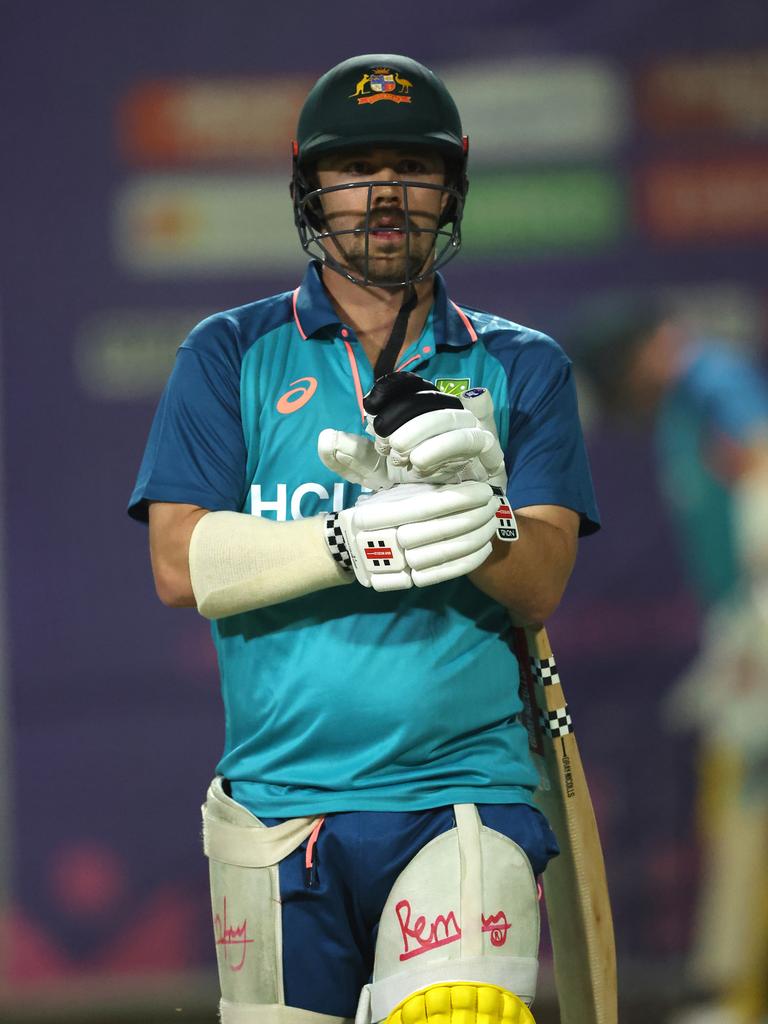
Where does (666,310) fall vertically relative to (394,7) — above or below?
below

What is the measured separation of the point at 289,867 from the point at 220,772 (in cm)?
18

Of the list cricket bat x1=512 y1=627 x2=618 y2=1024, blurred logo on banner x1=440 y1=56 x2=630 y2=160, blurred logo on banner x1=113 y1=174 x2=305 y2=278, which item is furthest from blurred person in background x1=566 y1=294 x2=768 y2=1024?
cricket bat x1=512 y1=627 x2=618 y2=1024

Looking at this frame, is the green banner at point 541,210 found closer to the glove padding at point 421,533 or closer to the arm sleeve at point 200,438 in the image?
the arm sleeve at point 200,438

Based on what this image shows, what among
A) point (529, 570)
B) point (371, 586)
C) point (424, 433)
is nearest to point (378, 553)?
point (371, 586)

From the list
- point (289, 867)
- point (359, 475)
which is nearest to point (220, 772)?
point (289, 867)

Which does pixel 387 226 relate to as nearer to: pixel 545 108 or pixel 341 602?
pixel 341 602

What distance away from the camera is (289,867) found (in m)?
1.86

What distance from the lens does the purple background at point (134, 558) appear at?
148 inches

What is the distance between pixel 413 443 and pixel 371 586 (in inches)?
6.9

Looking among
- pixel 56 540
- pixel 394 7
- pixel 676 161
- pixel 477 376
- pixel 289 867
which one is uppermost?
pixel 394 7

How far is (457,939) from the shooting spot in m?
1.79

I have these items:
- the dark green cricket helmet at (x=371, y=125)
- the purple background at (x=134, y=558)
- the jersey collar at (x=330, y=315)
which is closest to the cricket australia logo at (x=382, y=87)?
the dark green cricket helmet at (x=371, y=125)

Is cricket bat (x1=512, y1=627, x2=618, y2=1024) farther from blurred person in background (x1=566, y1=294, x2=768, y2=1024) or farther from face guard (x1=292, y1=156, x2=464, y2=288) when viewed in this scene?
blurred person in background (x1=566, y1=294, x2=768, y2=1024)

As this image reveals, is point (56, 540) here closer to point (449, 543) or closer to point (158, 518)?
point (158, 518)
